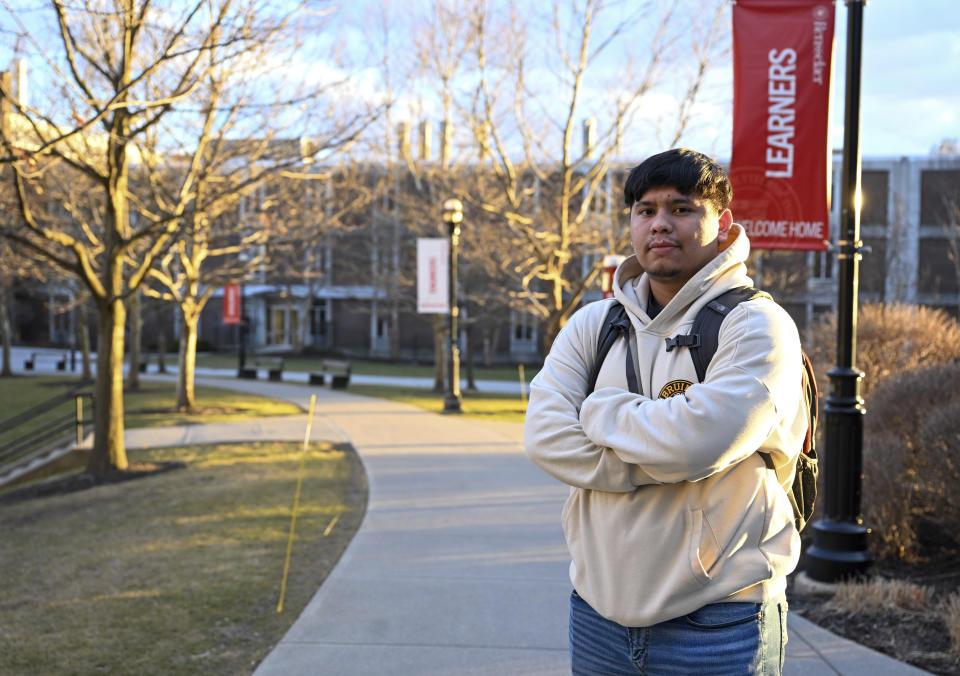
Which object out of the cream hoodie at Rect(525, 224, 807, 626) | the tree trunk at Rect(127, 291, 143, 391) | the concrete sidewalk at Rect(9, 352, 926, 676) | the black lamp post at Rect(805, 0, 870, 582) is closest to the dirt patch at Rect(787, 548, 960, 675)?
the concrete sidewalk at Rect(9, 352, 926, 676)

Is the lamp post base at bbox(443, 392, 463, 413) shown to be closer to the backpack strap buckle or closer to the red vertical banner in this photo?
the red vertical banner

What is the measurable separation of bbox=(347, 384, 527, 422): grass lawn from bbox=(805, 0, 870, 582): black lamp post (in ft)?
36.9

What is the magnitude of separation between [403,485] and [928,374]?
533 cm

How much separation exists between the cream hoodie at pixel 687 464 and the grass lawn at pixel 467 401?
14.6 metres

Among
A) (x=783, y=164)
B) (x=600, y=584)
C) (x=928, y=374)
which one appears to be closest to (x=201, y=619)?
(x=600, y=584)

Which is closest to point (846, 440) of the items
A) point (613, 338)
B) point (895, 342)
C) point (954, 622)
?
point (954, 622)

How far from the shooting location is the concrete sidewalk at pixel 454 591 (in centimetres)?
436

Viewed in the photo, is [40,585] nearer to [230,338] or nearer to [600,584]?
[600,584]

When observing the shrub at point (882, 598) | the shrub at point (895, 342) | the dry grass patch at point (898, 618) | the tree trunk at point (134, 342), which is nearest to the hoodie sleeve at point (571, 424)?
the dry grass patch at point (898, 618)

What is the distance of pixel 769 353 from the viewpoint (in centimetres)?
210

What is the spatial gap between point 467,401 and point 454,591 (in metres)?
16.7

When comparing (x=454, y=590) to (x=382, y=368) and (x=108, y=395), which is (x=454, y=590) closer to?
(x=108, y=395)

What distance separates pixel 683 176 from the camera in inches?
88.0

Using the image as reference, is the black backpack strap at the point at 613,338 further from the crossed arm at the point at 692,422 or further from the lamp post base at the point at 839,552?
the lamp post base at the point at 839,552
